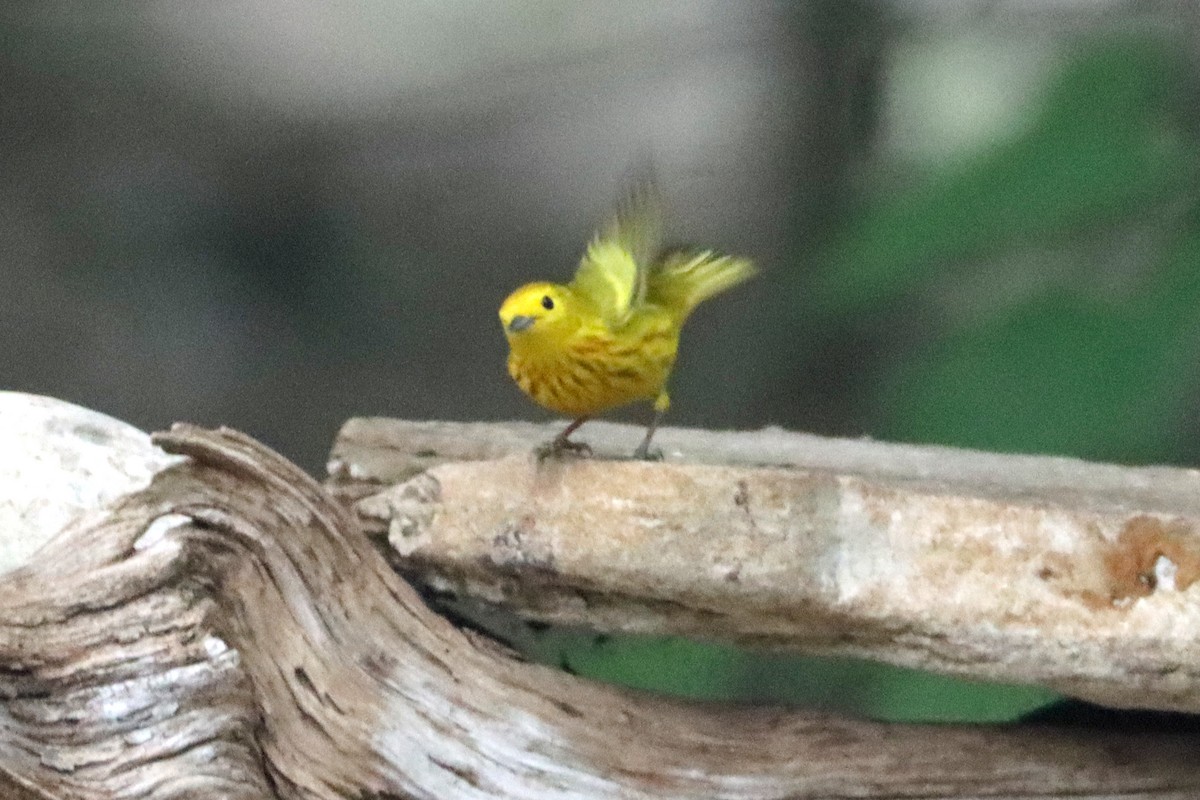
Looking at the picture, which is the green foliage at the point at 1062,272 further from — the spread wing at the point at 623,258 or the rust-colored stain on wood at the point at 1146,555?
the rust-colored stain on wood at the point at 1146,555

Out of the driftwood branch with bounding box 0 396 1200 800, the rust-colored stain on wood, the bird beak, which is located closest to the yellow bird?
the bird beak

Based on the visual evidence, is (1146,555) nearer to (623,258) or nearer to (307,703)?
(623,258)

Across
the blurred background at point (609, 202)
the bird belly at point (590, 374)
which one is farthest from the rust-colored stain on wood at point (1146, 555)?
the blurred background at point (609, 202)

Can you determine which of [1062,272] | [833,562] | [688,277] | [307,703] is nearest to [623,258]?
[688,277]

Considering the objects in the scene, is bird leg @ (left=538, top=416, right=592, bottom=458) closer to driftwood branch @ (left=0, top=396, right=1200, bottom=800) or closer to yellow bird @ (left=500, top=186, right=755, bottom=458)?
yellow bird @ (left=500, top=186, right=755, bottom=458)

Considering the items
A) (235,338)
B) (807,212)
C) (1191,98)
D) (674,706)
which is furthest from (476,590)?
(1191,98)

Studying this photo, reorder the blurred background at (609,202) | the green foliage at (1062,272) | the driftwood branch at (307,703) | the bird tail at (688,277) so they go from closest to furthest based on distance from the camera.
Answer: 1. the driftwood branch at (307,703)
2. the bird tail at (688,277)
3. the blurred background at (609,202)
4. the green foliage at (1062,272)
